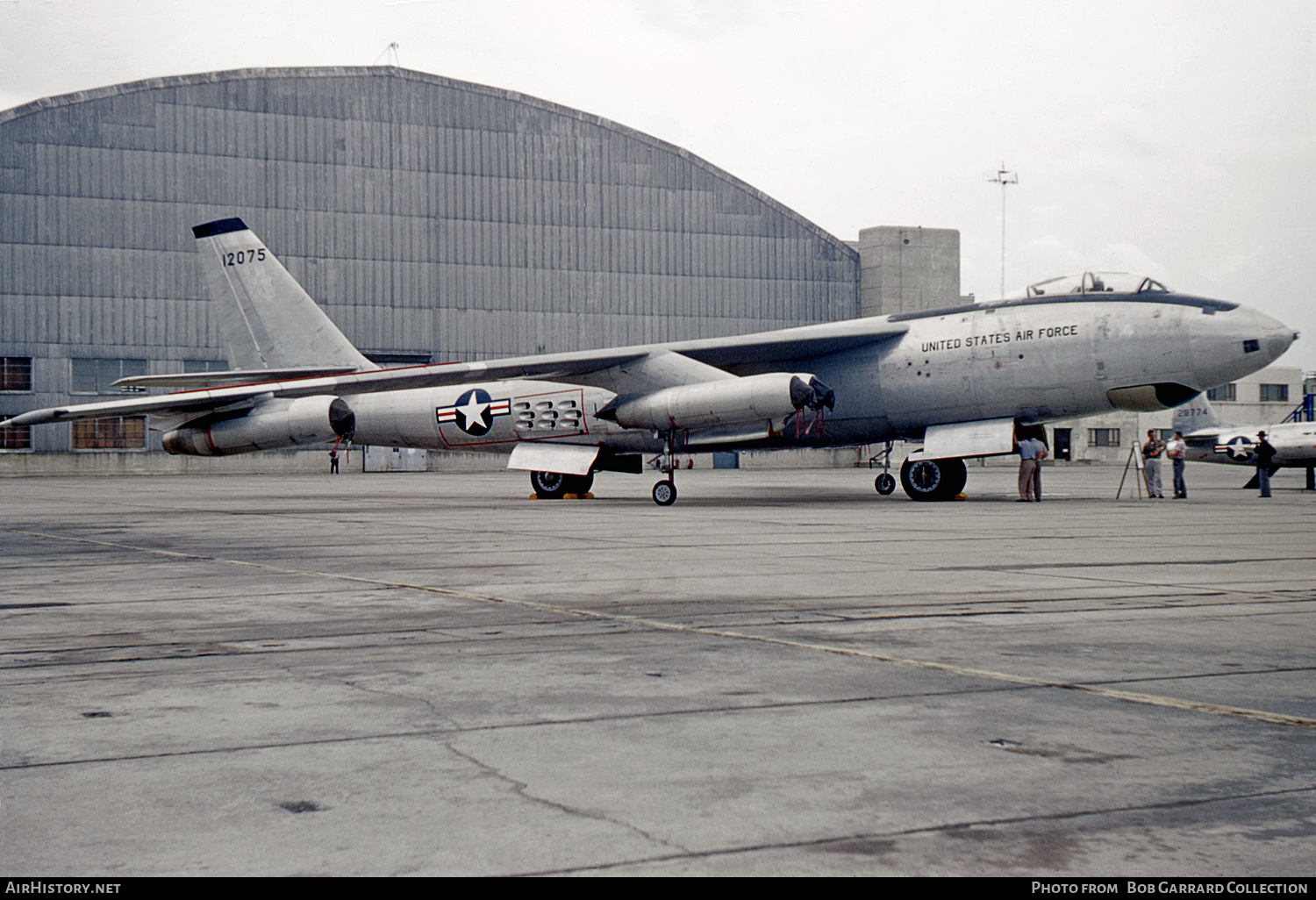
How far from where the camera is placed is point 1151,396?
22.0m

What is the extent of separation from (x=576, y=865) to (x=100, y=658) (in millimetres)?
4119

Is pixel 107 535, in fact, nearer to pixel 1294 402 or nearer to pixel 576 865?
pixel 576 865

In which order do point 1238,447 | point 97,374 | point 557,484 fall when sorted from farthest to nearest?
point 97,374 → point 1238,447 → point 557,484

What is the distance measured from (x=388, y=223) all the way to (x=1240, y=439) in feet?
150

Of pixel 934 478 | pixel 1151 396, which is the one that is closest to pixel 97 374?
pixel 934 478

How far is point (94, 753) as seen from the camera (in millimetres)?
4262

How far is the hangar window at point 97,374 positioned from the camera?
61938 mm

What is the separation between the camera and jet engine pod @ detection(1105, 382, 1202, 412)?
21844 millimetres

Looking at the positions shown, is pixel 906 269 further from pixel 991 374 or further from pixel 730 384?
pixel 730 384

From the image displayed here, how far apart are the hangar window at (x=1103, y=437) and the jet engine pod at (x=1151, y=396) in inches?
2611

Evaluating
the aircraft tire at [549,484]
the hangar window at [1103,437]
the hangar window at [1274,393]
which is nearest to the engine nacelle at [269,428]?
the aircraft tire at [549,484]

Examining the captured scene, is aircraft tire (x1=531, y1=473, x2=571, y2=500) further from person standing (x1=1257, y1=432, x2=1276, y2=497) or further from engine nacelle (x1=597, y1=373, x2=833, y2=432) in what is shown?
person standing (x1=1257, y1=432, x2=1276, y2=497)

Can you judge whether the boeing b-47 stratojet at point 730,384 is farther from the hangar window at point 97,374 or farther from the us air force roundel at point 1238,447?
the hangar window at point 97,374
